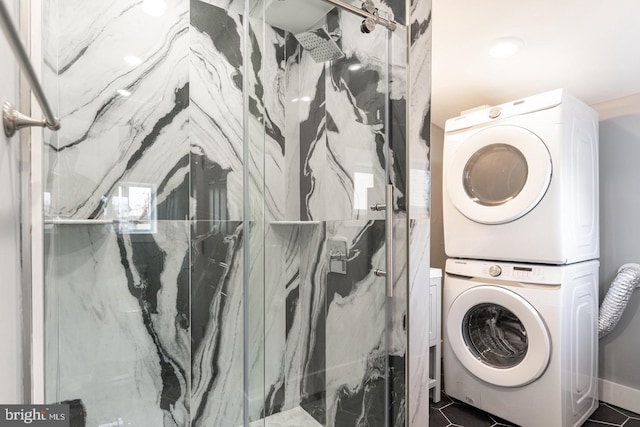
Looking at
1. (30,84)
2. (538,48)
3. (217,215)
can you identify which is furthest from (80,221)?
(538,48)

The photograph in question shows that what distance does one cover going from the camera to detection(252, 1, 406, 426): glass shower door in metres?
1.40

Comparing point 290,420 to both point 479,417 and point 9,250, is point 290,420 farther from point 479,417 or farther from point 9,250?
point 9,250

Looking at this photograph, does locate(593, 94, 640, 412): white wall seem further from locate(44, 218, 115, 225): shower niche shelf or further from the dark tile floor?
locate(44, 218, 115, 225): shower niche shelf

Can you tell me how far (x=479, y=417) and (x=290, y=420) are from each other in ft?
3.68

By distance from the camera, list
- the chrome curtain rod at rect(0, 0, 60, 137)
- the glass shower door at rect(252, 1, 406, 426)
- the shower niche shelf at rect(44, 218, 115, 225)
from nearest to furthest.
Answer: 1. the chrome curtain rod at rect(0, 0, 60, 137)
2. the shower niche shelf at rect(44, 218, 115, 225)
3. the glass shower door at rect(252, 1, 406, 426)

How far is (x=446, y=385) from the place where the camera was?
2148 mm

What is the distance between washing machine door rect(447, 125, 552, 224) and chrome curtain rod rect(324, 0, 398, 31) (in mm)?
962

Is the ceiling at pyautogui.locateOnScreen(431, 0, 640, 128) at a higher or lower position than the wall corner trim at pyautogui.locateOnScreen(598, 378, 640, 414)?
higher

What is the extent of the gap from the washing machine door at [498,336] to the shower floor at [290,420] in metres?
0.98

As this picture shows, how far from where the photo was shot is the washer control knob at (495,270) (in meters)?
1.90

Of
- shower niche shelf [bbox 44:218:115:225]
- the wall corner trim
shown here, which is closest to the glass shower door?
shower niche shelf [bbox 44:218:115:225]

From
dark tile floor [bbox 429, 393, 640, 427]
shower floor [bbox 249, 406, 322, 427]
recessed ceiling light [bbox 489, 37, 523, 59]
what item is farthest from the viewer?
dark tile floor [bbox 429, 393, 640, 427]

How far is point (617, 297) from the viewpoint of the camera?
2.01 metres

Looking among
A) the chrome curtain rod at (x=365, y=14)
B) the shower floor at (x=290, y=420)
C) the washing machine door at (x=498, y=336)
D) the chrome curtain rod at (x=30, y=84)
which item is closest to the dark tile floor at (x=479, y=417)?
the washing machine door at (x=498, y=336)
